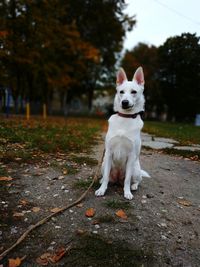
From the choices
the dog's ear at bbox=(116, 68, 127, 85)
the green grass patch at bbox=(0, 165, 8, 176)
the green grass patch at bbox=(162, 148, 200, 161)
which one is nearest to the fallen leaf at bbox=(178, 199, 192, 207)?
the dog's ear at bbox=(116, 68, 127, 85)

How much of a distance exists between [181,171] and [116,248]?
3439mm

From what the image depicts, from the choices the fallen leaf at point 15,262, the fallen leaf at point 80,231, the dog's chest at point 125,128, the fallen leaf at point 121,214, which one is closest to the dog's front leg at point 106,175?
the dog's chest at point 125,128

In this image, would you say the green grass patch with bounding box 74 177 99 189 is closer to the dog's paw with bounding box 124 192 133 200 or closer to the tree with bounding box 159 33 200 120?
the dog's paw with bounding box 124 192 133 200

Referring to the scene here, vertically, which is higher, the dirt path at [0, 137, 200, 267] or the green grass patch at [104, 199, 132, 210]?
the green grass patch at [104, 199, 132, 210]

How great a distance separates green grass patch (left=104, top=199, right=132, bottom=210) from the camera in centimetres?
394

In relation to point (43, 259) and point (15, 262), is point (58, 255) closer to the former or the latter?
point (43, 259)

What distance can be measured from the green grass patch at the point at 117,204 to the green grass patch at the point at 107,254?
0.75 meters

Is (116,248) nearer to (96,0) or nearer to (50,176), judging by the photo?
(50,176)

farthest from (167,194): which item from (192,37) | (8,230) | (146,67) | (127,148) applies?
(146,67)

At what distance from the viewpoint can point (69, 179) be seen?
5.02 metres

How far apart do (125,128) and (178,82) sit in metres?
24.2

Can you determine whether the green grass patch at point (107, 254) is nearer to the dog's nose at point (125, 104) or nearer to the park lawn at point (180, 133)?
the dog's nose at point (125, 104)

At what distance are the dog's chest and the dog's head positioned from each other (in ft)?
0.41

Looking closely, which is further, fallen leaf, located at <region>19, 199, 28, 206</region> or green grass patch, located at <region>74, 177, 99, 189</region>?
green grass patch, located at <region>74, 177, 99, 189</region>
